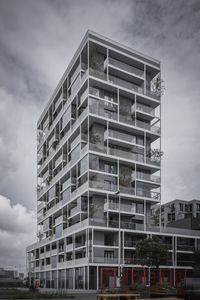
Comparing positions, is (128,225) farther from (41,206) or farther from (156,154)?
(41,206)

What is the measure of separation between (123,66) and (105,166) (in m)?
15.7

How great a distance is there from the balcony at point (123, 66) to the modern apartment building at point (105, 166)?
0.16 m

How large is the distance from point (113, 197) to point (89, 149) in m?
7.43

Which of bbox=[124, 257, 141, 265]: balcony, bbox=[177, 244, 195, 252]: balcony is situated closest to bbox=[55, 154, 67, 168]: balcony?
bbox=[124, 257, 141, 265]: balcony

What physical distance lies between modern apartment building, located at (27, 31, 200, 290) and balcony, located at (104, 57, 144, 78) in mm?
160

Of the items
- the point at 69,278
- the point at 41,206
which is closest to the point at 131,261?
the point at 69,278

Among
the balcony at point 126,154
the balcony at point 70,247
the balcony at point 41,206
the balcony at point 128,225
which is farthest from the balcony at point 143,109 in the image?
the balcony at point 41,206

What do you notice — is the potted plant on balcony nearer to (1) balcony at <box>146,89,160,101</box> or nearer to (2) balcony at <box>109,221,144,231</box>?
(2) balcony at <box>109,221,144,231</box>

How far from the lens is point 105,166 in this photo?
52.0 m

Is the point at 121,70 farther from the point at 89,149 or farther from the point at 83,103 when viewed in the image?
the point at 89,149

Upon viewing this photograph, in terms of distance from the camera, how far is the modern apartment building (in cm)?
4778

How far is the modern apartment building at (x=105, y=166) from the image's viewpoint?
157ft

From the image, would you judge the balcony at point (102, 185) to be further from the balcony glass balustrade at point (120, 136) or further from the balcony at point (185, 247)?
the balcony at point (185, 247)

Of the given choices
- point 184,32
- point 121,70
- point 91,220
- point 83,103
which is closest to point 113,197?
point 91,220
